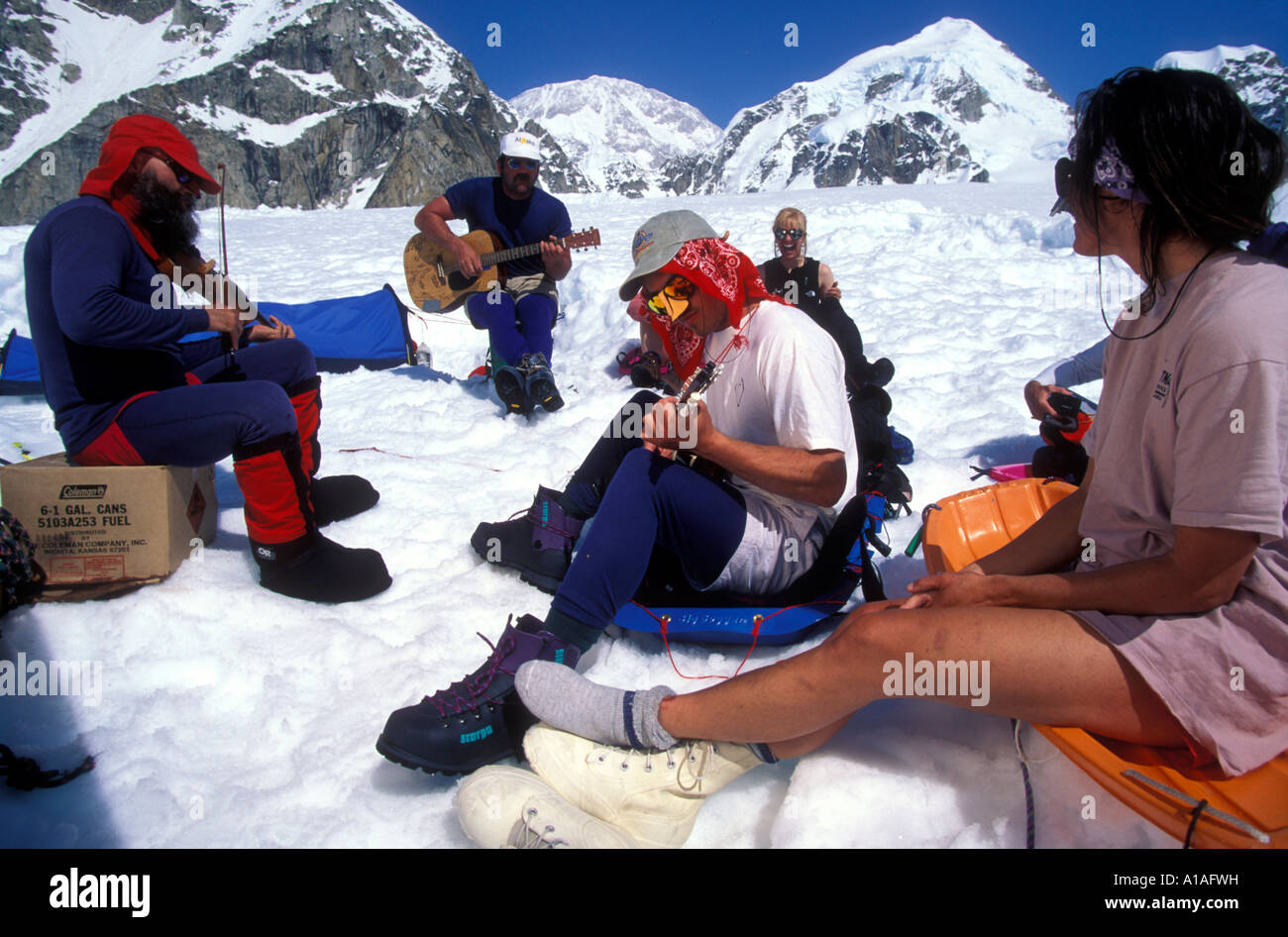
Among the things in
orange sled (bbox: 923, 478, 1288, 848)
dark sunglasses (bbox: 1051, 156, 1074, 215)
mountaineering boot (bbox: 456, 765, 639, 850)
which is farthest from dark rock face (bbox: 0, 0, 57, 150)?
orange sled (bbox: 923, 478, 1288, 848)

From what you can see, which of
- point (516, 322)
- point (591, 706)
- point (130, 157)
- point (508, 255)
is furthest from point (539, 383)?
point (591, 706)

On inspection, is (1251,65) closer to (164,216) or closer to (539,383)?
(539,383)

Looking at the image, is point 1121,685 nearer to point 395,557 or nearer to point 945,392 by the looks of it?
point 395,557

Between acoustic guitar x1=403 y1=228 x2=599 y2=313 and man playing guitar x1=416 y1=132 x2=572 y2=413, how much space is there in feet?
0.22

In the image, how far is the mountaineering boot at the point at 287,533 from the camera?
2559 millimetres

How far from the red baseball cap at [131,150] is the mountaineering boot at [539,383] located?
230 centimetres

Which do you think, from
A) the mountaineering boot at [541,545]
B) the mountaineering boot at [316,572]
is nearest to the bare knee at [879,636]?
the mountaineering boot at [541,545]

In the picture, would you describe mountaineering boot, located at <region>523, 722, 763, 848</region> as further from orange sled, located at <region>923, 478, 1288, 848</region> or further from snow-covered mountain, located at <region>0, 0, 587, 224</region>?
snow-covered mountain, located at <region>0, 0, 587, 224</region>

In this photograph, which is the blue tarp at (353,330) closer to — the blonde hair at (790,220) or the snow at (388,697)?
the snow at (388,697)

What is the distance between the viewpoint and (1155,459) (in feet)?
4.94

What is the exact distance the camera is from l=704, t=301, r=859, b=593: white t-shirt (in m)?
2.04

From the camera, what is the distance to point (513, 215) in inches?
209

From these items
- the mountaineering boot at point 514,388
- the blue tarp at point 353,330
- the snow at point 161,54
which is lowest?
the mountaineering boot at point 514,388

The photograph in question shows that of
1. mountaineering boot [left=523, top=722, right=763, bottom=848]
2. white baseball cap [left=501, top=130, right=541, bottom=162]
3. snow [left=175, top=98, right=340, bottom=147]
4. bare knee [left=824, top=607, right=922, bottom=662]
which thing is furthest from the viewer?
snow [left=175, top=98, right=340, bottom=147]
